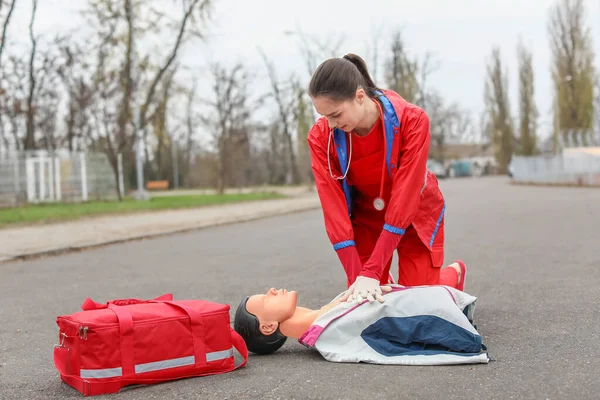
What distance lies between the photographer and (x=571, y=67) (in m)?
49.9

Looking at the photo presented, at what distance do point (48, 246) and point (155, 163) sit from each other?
4884 centimetres

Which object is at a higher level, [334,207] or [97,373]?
[334,207]

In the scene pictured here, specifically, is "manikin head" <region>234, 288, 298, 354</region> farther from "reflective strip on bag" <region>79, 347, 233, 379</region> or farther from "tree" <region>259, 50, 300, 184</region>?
"tree" <region>259, 50, 300, 184</region>

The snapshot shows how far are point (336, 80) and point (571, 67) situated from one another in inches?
Answer: 1983

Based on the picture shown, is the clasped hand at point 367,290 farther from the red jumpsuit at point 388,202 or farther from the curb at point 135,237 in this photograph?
the curb at point 135,237

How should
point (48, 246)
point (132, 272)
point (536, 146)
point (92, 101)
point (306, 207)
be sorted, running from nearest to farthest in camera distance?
point (132, 272)
point (48, 246)
point (306, 207)
point (92, 101)
point (536, 146)

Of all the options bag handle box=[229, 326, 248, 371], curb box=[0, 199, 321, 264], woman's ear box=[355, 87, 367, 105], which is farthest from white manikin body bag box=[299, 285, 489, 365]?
curb box=[0, 199, 321, 264]

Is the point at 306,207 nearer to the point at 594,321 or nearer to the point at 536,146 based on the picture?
the point at 594,321

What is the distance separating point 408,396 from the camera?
3.05 meters

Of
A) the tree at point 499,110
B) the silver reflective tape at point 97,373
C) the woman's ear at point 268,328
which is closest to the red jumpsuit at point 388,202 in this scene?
the woman's ear at point 268,328

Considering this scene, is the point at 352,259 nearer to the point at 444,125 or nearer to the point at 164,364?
the point at 164,364

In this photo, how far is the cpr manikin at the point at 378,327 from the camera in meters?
3.71

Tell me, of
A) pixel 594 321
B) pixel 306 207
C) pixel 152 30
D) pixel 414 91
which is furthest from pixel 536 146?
pixel 594 321

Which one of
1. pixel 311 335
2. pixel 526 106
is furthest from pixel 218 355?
pixel 526 106
